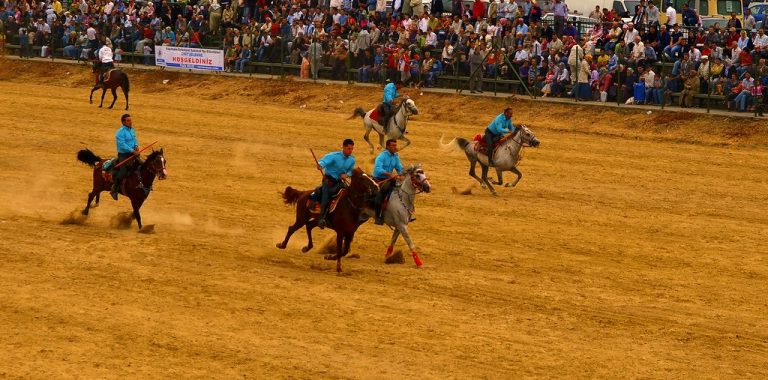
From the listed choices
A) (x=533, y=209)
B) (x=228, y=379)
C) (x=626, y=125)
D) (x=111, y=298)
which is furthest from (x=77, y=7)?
(x=228, y=379)

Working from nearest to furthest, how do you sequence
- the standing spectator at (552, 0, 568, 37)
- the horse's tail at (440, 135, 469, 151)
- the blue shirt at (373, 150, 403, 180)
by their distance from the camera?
the blue shirt at (373, 150, 403, 180)
the horse's tail at (440, 135, 469, 151)
the standing spectator at (552, 0, 568, 37)

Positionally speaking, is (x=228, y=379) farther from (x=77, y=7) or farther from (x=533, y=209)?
(x=77, y=7)

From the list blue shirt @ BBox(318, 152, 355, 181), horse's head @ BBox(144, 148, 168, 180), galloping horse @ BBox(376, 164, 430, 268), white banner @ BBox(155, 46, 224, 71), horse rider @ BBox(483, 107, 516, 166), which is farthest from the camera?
white banner @ BBox(155, 46, 224, 71)

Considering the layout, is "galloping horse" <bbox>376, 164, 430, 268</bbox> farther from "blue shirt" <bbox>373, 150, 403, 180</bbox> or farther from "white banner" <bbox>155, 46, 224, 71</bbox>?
"white banner" <bbox>155, 46, 224, 71</bbox>

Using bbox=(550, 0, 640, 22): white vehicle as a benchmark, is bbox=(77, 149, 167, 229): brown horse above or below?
Answer: below

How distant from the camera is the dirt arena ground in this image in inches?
601

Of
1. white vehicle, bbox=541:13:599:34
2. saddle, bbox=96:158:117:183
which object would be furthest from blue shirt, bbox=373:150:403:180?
white vehicle, bbox=541:13:599:34

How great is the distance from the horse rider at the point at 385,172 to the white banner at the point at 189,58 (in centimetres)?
3008

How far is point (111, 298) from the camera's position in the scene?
57.7ft

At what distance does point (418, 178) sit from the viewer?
749 inches

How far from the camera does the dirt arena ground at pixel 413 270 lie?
50.1ft

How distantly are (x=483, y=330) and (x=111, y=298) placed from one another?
536 centimetres

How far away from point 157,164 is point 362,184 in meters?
4.53

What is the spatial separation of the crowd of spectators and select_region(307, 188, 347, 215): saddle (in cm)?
2016
